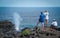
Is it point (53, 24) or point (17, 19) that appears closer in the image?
point (53, 24)

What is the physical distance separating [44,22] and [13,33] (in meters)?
1.17

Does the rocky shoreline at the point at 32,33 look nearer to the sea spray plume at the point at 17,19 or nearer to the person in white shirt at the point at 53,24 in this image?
the person in white shirt at the point at 53,24

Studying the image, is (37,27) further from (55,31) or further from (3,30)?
(3,30)

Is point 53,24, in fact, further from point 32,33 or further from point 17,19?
point 17,19

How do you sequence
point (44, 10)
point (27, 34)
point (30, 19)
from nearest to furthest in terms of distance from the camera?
point (27, 34) → point (44, 10) → point (30, 19)

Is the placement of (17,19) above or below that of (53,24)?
above

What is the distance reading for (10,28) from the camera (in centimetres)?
786

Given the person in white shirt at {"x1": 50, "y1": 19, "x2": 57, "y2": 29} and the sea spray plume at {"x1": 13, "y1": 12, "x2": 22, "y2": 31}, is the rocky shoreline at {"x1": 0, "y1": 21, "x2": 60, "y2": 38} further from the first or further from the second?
the sea spray plume at {"x1": 13, "y1": 12, "x2": 22, "y2": 31}

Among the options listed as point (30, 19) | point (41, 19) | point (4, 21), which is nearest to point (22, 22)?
point (30, 19)

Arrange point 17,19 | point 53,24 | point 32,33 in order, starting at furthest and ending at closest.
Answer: point 17,19 → point 53,24 → point 32,33

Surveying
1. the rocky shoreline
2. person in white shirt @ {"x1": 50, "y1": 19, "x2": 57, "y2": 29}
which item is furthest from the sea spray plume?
person in white shirt @ {"x1": 50, "y1": 19, "x2": 57, "y2": 29}

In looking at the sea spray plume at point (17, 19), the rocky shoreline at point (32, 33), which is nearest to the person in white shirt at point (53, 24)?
the rocky shoreline at point (32, 33)

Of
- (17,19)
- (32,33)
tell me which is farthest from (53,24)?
(17,19)

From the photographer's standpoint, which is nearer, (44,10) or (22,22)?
(44,10)
